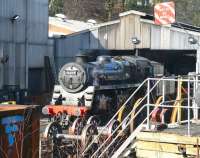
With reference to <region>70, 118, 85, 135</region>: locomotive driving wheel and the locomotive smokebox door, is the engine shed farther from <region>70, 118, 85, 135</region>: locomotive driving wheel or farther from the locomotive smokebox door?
<region>70, 118, 85, 135</region>: locomotive driving wheel

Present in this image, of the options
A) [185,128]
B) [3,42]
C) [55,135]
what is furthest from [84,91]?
[3,42]

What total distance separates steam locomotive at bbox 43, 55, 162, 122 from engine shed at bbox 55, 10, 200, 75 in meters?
6.09

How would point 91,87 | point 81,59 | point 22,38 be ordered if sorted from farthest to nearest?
point 22,38
point 81,59
point 91,87

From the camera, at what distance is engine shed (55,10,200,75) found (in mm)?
28172

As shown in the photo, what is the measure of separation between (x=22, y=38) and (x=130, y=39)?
557 cm

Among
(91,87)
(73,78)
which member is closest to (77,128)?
(91,87)

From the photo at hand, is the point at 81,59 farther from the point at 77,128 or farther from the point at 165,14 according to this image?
the point at 165,14

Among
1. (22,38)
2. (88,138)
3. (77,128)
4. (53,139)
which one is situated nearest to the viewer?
(88,138)

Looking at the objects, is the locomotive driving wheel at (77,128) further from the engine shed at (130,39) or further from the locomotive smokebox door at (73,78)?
the engine shed at (130,39)

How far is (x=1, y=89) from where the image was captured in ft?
89.4

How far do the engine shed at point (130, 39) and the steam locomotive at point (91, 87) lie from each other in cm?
609

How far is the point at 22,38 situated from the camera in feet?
99.2

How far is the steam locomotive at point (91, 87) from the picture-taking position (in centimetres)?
Result: 1969

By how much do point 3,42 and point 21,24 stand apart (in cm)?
199
